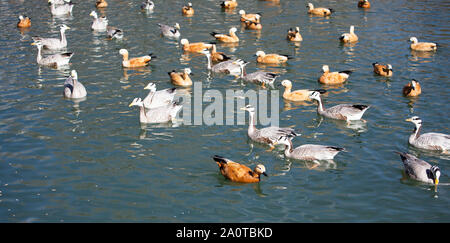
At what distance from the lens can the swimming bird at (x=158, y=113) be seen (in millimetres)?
17578

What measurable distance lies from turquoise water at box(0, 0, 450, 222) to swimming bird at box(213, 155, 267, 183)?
0.20m

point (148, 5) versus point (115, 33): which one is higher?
point (148, 5)

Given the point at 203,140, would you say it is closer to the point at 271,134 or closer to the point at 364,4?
the point at 271,134

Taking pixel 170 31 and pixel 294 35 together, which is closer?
pixel 294 35

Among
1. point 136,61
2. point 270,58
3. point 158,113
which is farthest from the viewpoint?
point 270,58

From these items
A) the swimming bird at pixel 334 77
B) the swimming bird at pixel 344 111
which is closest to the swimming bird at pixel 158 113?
the swimming bird at pixel 344 111

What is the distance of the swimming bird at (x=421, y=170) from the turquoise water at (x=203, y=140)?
224 mm

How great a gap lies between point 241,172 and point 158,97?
6.85 metres

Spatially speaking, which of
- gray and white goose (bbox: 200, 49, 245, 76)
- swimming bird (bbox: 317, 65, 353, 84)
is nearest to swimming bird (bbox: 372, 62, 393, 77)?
swimming bird (bbox: 317, 65, 353, 84)

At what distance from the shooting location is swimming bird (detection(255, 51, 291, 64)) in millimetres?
23469

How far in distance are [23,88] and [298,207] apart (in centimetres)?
1302

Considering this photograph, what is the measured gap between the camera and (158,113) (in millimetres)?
17688

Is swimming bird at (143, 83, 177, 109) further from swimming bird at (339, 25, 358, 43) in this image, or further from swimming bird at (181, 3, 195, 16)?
swimming bird at (181, 3, 195, 16)

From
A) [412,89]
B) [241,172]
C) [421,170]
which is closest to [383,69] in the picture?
[412,89]
